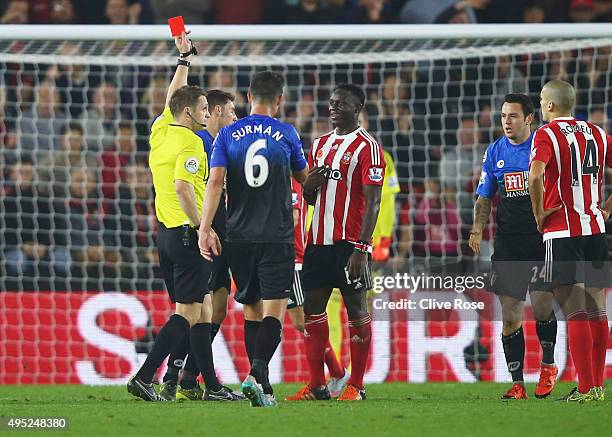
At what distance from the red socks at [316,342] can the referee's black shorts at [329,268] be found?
7.9 inches

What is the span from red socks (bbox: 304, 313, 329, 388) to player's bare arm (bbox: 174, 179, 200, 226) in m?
0.98

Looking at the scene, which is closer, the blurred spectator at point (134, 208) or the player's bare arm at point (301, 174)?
the player's bare arm at point (301, 174)

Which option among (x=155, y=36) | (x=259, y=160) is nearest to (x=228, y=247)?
(x=259, y=160)

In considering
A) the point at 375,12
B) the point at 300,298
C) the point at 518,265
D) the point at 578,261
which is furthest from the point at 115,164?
the point at 578,261

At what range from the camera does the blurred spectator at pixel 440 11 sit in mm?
12914

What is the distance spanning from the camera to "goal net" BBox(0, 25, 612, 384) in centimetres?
992

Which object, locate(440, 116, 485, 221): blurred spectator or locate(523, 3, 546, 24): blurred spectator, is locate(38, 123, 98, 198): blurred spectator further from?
locate(523, 3, 546, 24): blurred spectator

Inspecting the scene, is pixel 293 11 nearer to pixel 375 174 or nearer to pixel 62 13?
pixel 62 13

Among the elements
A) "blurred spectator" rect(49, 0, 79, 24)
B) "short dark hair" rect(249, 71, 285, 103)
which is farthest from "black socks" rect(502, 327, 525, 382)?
"blurred spectator" rect(49, 0, 79, 24)

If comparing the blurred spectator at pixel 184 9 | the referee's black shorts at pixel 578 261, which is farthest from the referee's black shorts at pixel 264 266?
the blurred spectator at pixel 184 9

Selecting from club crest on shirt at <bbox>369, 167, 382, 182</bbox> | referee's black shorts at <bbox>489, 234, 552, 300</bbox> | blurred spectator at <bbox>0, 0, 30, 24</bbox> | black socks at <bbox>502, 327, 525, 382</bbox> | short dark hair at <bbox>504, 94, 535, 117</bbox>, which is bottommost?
black socks at <bbox>502, 327, 525, 382</bbox>

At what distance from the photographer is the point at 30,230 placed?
443 inches

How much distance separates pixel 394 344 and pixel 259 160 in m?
3.54

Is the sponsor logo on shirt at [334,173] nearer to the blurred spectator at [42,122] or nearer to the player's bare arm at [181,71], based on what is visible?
the player's bare arm at [181,71]
